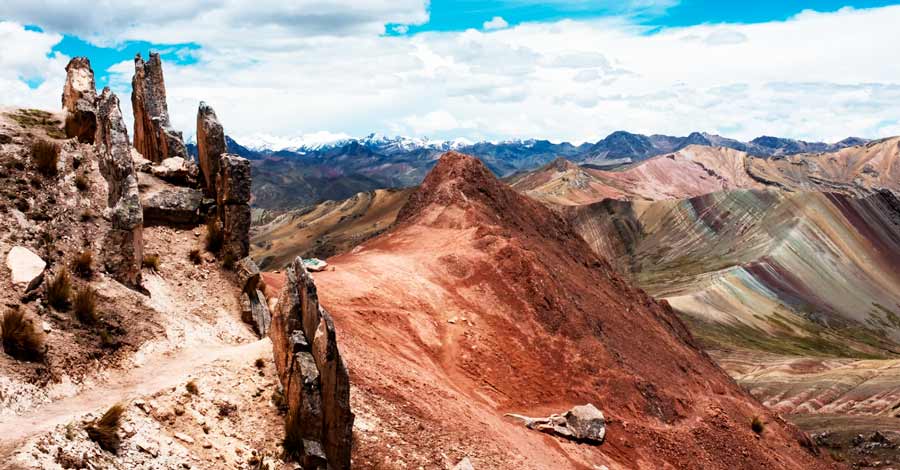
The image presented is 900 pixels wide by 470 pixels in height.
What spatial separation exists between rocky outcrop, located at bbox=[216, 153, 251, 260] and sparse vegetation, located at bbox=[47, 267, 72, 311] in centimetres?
542

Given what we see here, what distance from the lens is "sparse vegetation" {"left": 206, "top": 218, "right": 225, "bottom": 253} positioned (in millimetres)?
19375

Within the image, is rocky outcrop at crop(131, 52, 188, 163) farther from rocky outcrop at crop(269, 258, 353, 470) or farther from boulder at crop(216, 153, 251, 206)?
rocky outcrop at crop(269, 258, 353, 470)

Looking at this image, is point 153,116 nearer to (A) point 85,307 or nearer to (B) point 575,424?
(A) point 85,307

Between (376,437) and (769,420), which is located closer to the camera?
(376,437)

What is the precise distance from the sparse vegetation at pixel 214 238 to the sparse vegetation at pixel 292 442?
759cm

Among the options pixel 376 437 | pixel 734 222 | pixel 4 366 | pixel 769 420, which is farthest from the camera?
pixel 734 222

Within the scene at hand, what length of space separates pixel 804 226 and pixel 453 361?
11998 centimetres

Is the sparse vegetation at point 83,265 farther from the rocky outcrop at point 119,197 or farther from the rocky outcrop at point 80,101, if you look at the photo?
the rocky outcrop at point 80,101

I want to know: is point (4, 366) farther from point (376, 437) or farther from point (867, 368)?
point (867, 368)

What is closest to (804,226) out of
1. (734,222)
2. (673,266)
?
(734,222)

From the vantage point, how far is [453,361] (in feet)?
92.9

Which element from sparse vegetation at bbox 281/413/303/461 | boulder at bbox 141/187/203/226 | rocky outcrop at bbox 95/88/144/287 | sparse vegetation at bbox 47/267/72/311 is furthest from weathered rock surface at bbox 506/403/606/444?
sparse vegetation at bbox 47/267/72/311

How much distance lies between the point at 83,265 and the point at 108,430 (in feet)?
19.2

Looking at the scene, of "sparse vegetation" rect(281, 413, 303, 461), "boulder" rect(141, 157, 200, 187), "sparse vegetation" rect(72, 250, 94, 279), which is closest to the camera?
"sparse vegetation" rect(281, 413, 303, 461)
